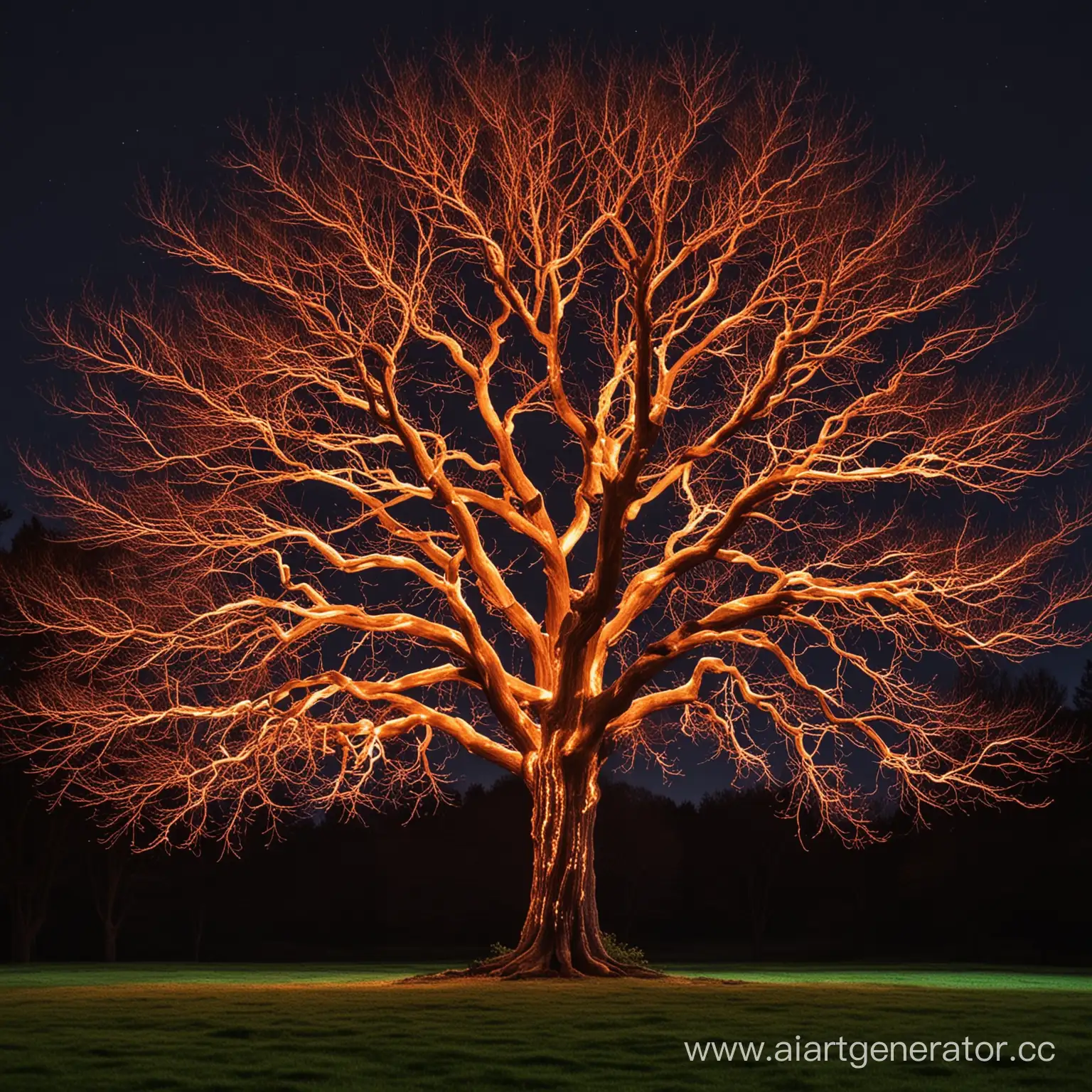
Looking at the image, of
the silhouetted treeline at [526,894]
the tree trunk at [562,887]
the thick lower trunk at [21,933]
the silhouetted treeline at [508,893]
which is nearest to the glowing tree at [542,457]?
the tree trunk at [562,887]

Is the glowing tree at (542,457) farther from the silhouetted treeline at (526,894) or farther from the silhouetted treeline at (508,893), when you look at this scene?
the silhouetted treeline at (508,893)

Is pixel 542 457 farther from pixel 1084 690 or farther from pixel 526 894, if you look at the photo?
pixel 526 894

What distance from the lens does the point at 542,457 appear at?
71.9ft

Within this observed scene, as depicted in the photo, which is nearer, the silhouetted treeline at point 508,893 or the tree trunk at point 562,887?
the tree trunk at point 562,887

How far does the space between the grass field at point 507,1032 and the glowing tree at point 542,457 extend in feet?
10.5

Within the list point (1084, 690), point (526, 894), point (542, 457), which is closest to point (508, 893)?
point (526, 894)

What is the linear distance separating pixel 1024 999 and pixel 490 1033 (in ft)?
25.9

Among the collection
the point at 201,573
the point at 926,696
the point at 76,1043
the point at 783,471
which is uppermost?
the point at 783,471

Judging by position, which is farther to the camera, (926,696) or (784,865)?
(784,865)

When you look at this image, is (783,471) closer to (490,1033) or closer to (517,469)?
(517,469)

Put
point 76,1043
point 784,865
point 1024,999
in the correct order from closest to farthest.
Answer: point 76,1043, point 1024,999, point 784,865

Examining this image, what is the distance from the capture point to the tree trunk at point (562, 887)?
61.8 ft

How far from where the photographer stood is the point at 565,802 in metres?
19.5

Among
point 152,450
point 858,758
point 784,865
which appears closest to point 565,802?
point 858,758
